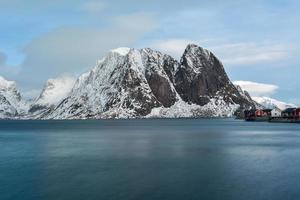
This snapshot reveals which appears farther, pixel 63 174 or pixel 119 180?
pixel 63 174

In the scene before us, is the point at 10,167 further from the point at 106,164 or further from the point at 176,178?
the point at 176,178

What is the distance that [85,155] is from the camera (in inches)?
3809

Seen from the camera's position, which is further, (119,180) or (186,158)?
(186,158)

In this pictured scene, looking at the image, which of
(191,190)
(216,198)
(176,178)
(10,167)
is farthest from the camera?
(10,167)

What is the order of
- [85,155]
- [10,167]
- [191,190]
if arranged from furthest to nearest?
[85,155] → [10,167] → [191,190]

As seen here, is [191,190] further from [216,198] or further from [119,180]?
[119,180]

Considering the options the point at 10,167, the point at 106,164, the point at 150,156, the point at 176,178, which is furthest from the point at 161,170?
the point at 10,167

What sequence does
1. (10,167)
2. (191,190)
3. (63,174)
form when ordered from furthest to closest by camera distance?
1. (10,167)
2. (63,174)
3. (191,190)

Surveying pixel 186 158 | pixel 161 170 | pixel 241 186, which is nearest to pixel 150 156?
pixel 186 158

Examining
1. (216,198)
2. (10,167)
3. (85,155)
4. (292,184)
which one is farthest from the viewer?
(85,155)

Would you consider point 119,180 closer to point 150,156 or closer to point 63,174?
point 63,174

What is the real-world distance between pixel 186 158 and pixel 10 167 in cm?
3329

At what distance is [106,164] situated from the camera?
8025 cm

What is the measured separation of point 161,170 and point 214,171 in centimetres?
843
